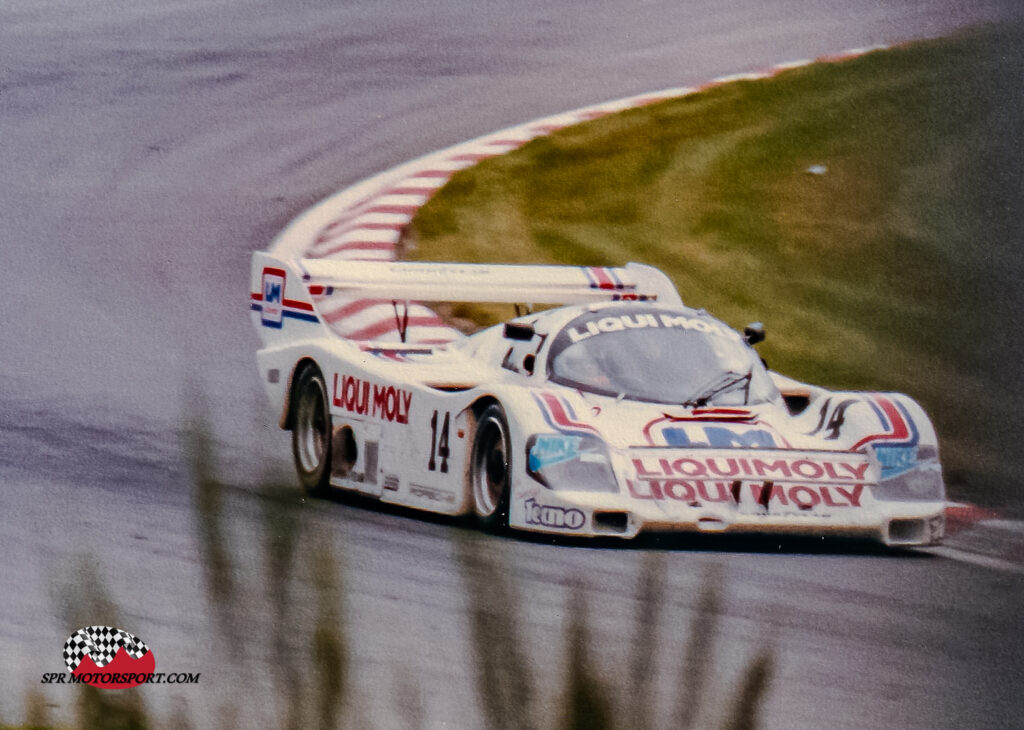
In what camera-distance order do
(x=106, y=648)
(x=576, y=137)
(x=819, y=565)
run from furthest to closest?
(x=576, y=137) → (x=819, y=565) → (x=106, y=648)

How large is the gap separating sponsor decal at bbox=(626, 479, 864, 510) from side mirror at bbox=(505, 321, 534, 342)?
3.15 ft

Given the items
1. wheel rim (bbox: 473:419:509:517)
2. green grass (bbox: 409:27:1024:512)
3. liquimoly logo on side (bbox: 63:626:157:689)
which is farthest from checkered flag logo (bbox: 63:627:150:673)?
green grass (bbox: 409:27:1024:512)

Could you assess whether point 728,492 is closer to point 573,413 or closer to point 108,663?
point 573,413

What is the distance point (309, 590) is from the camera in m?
6.33

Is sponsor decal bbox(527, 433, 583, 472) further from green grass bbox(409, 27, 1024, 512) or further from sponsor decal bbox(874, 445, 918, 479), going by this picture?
green grass bbox(409, 27, 1024, 512)

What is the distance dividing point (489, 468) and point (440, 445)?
253 millimetres

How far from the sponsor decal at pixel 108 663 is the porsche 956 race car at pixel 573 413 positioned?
125 cm

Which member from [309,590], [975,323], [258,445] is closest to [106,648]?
Answer: [309,590]

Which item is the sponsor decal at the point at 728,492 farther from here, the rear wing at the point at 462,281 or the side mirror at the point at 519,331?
the rear wing at the point at 462,281

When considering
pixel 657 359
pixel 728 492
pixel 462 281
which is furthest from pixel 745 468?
pixel 462 281

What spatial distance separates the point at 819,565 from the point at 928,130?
212 centimetres

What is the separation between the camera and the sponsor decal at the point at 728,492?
6227 millimetres

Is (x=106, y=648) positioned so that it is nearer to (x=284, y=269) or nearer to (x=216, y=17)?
(x=284, y=269)

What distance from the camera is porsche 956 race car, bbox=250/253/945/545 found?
20.6 feet
